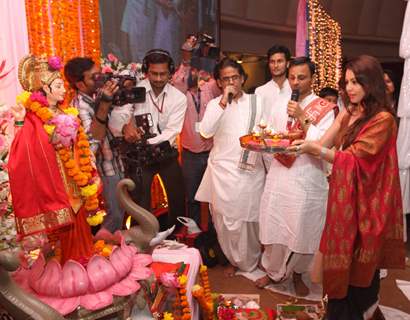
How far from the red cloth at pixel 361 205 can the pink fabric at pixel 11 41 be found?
2087 millimetres

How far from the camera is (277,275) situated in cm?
348

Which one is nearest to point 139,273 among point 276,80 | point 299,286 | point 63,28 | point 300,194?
point 300,194

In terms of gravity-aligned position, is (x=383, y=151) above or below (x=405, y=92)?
below

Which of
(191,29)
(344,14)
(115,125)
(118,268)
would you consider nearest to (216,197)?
(115,125)

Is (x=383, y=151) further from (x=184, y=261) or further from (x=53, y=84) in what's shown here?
(x=53, y=84)

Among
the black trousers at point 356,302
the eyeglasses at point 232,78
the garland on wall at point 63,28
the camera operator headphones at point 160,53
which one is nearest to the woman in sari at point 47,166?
the garland on wall at point 63,28

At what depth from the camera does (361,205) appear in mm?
2461

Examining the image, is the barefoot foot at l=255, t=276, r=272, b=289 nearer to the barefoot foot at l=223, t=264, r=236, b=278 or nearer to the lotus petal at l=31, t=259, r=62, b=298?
the barefoot foot at l=223, t=264, r=236, b=278

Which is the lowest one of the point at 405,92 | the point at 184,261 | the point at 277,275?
the point at 277,275

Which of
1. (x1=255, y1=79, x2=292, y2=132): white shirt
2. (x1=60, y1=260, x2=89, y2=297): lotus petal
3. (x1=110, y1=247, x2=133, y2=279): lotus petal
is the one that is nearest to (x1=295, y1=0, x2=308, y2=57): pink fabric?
(x1=255, y1=79, x2=292, y2=132): white shirt

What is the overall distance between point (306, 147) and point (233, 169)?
1.00 meters

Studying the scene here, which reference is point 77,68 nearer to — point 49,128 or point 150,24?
point 49,128

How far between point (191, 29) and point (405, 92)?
315 cm

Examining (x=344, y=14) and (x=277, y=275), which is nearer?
(x=277, y=275)
